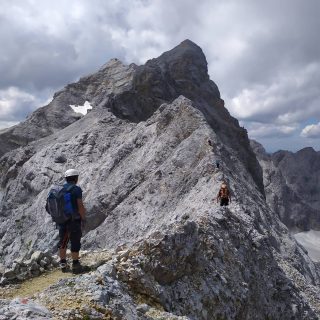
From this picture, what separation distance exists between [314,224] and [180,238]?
157 metres

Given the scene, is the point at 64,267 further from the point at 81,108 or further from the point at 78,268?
the point at 81,108

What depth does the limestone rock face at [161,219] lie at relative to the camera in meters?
14.0

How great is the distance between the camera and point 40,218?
4041 cm

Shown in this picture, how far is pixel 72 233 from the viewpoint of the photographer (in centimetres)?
1526

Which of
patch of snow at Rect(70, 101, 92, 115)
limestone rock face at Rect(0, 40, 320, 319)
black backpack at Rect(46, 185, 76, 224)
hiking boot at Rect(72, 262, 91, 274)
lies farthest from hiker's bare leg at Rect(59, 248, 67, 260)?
patch of snow at Rect(70, 101, 92, 115)

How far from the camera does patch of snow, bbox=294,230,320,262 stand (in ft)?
494

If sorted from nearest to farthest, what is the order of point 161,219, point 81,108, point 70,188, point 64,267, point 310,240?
point 70,188
point 64,267
point 161,219
point 81,108
point 310,240

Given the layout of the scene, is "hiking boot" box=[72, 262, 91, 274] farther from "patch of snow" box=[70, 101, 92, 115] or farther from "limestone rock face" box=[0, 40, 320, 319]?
"patch of snow" box=[70, 101, 92, 115]

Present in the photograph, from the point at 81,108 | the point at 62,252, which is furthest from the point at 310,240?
the point at 62,252

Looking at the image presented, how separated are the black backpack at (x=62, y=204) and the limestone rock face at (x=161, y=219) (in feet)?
6.70

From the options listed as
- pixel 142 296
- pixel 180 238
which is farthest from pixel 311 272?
pixel 142 296

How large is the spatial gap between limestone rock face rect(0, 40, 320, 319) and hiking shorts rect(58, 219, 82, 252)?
1.53m

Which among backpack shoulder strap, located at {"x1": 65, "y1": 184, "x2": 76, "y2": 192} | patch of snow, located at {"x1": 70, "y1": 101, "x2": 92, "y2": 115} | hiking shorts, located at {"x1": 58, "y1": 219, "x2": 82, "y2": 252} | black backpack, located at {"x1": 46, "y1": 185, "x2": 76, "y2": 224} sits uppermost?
patch of snow, located at {"x1": 70, "y1": 101, "x2": 92, "y2": 115}

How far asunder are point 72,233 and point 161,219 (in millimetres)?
14548
